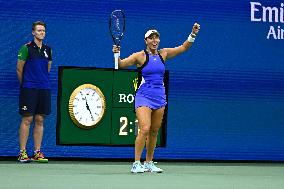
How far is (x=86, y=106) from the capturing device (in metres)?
9.79

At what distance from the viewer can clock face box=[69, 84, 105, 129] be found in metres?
9.73

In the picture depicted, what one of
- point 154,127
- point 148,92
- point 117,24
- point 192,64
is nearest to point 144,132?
point 154,127

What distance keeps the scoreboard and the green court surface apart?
38cm

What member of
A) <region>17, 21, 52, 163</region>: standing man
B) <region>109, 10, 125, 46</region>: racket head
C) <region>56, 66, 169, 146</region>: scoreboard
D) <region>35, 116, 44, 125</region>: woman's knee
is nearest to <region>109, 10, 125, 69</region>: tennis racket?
<region>109, 10, 125, 46</region>: racket head

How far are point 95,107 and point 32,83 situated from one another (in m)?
0.98

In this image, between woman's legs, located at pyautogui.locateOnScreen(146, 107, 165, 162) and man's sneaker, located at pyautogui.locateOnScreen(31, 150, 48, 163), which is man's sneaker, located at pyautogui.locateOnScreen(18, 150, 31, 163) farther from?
woman's legs, located at pyautogui.locateOnScreen(146, 107, 165, 162)

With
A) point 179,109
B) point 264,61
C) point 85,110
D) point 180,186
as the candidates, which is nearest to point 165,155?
point 179,109

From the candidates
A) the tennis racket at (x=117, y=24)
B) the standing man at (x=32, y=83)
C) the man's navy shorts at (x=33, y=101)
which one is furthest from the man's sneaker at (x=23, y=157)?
the tennis racket at (x=117, y=24)

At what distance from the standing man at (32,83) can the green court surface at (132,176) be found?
1.02ft

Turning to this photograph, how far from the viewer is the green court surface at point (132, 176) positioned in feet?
21.6

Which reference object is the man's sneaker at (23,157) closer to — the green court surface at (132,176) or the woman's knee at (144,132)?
the green court surface at (132,176)

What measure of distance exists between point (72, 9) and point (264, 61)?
9.22ft

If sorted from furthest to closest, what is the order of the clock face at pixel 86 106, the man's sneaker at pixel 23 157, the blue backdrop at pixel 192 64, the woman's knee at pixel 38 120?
the clock face at pixel 86 106, the blue backdrop at pixel 192 64, the woman's knee at pixel 38 120, the man's sneaker at pixel 23 157

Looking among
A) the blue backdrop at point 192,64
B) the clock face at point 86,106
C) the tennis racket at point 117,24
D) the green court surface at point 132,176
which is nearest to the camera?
the green court surface at point 132,176
